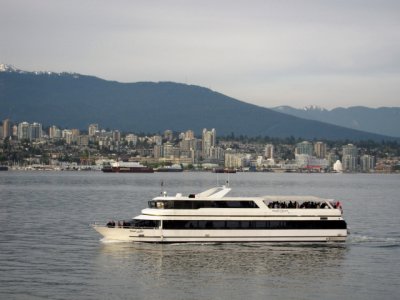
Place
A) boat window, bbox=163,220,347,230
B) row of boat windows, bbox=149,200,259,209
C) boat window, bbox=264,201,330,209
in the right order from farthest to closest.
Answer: boat window, bbox=264,201,330,209, boat window, bbox=163,220,347,230, row of boat windows, bbox=149,200,259,209

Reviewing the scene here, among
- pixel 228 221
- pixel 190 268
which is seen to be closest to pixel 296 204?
pixel 228 221

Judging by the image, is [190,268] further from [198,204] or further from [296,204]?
[296,204]

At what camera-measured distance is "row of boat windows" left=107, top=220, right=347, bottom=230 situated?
173 ft

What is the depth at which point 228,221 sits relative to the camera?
53031mm

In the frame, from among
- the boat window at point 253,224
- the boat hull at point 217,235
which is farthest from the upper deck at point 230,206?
the boat hull at point 217,235

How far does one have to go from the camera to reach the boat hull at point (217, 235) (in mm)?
52500

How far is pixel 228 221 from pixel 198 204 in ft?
6.29

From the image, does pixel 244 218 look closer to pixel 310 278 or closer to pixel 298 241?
pixel 298 241

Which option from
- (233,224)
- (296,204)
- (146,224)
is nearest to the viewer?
(146,224)

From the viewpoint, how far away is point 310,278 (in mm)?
44469

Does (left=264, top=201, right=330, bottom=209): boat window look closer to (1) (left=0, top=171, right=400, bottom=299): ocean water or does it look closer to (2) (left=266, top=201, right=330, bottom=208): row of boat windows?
(2) (left=266, top=201, right=330, bottom=208): row of boat windows

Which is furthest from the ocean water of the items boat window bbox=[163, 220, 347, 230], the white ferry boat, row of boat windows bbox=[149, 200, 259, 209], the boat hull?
row of boat windows bbox=[149, 200, 259, 209]

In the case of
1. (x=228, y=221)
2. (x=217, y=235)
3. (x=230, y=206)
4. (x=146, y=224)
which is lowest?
(x=217, y=235)

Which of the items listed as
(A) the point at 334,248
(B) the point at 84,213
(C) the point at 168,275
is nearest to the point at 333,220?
(A) the point at 334,248
